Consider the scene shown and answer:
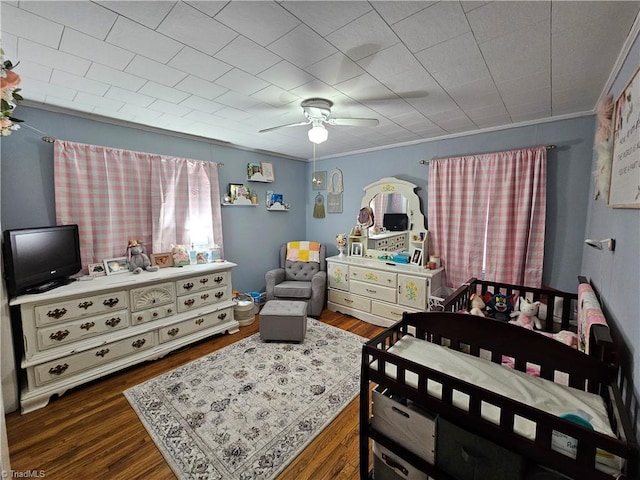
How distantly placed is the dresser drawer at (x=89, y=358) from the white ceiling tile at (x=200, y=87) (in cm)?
223

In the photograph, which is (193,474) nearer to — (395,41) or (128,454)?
(128,454)

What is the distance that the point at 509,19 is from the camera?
1.22 m

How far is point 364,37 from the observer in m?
1.36

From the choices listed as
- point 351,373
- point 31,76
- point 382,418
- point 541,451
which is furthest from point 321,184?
point 541,451

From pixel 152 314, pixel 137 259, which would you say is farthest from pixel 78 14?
pixel 152 314

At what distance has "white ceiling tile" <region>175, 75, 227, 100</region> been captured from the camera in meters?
1.85

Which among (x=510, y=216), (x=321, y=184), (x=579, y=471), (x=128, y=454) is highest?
(x=321, y=184)

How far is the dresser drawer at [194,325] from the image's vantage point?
2736 mm

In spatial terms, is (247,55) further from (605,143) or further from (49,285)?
(49,285)

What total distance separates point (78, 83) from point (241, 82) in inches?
46.2

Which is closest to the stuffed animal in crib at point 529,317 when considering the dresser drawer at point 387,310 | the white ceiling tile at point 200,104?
the dresser drawer at point 387,310

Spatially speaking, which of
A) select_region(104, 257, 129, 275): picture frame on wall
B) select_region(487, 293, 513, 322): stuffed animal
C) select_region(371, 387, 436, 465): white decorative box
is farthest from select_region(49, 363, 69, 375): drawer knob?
select_region(487, 293, 513, 322): stuffed animal

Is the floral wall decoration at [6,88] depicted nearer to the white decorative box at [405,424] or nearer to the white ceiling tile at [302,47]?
the white ceiling tile at [302,47]

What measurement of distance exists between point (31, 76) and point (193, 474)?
2.72 m
